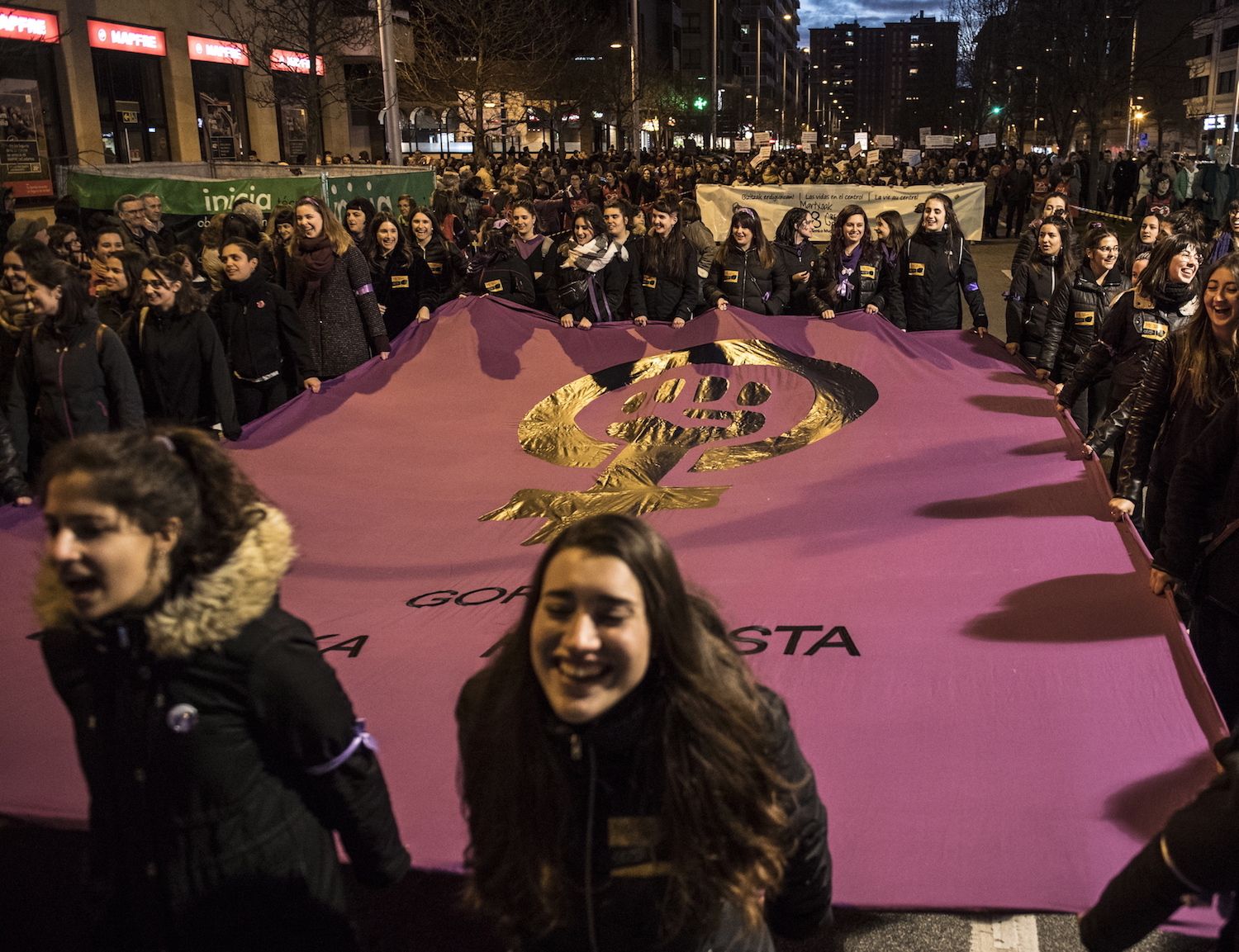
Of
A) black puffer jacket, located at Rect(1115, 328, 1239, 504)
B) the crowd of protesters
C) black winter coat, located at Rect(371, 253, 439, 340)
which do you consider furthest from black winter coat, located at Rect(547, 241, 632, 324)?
black puffer jacket, located at Rect(1115, 328, 1239, 504)

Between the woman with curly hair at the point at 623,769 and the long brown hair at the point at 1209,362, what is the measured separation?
3315 millimetres

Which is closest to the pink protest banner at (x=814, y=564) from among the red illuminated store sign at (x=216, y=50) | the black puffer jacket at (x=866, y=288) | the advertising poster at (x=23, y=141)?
the black puffer jacket at (x=866, y=288)

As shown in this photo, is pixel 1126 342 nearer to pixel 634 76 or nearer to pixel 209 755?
pixel 209 755

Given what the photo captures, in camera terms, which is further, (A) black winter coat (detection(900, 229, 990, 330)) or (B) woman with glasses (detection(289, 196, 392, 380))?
(A) black winter coat (detection(900, 229, 990, 330))

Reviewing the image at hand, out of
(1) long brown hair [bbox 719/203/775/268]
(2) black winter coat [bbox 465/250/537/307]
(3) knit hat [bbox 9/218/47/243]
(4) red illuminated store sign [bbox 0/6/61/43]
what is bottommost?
(2) black winter coat [bbox 465/250/537/307]

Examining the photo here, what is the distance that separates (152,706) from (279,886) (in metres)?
0.46

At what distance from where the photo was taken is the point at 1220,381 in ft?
15.2

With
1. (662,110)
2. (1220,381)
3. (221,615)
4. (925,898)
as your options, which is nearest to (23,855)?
(221,615)

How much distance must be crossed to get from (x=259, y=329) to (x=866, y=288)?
4.83 m

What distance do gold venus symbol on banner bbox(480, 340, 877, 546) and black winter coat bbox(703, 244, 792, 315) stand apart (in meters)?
1.09

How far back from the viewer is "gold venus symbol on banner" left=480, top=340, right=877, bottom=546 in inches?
248

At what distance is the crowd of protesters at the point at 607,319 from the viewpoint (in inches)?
89.4

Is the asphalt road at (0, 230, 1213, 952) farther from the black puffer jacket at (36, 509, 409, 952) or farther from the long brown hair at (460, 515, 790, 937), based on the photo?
the long brown hair at (460, 515, 790, 937)

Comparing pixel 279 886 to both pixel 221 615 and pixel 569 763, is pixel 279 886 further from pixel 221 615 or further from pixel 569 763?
pixel 569 763
